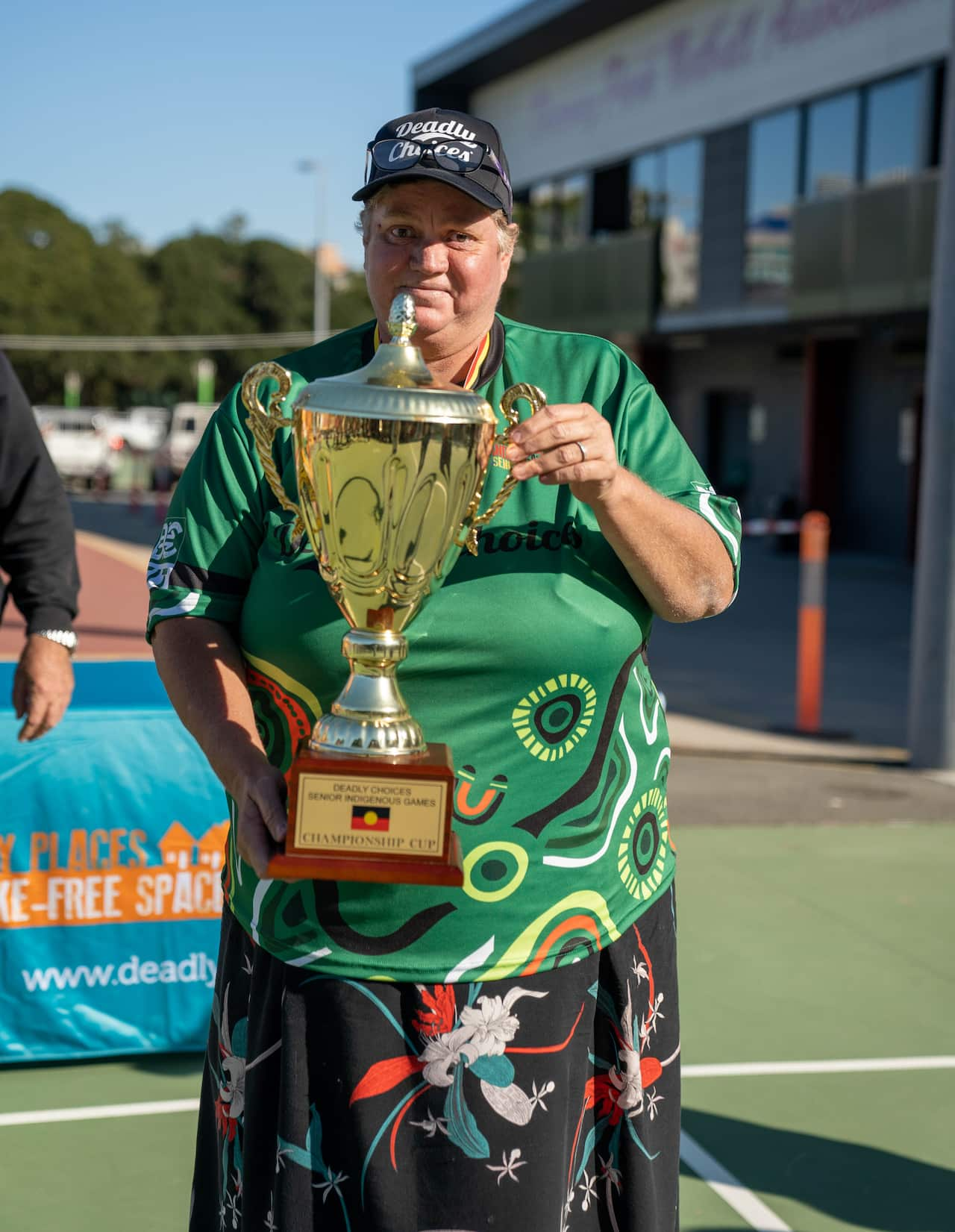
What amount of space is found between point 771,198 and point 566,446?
21.8 metres

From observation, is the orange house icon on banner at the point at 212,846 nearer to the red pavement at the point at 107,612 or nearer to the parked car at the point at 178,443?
the red pavement at the point at 107,612

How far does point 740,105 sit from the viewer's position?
2238cm

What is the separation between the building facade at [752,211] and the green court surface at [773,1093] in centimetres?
1385

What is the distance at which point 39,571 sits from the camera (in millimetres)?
3467

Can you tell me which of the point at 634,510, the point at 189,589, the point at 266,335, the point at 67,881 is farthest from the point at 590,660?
the point at 266,335

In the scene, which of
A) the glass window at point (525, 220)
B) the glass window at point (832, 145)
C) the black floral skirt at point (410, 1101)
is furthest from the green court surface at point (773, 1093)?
the glass window at point (525, 220)

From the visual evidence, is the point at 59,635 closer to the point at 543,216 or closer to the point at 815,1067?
the point at 815,1067

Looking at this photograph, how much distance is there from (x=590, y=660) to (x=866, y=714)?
8.20 meters

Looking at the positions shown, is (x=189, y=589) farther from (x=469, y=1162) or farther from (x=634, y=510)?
(x=469, y=1162)

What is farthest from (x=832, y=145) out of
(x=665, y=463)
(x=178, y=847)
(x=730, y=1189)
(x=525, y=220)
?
(x=665, y=463)

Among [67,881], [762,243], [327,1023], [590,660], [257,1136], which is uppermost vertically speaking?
[762,243]

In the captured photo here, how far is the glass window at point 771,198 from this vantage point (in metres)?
21.4

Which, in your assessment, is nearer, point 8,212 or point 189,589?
point 189,589

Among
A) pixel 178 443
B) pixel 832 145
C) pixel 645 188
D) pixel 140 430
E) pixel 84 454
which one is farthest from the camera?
pixel 140 430
